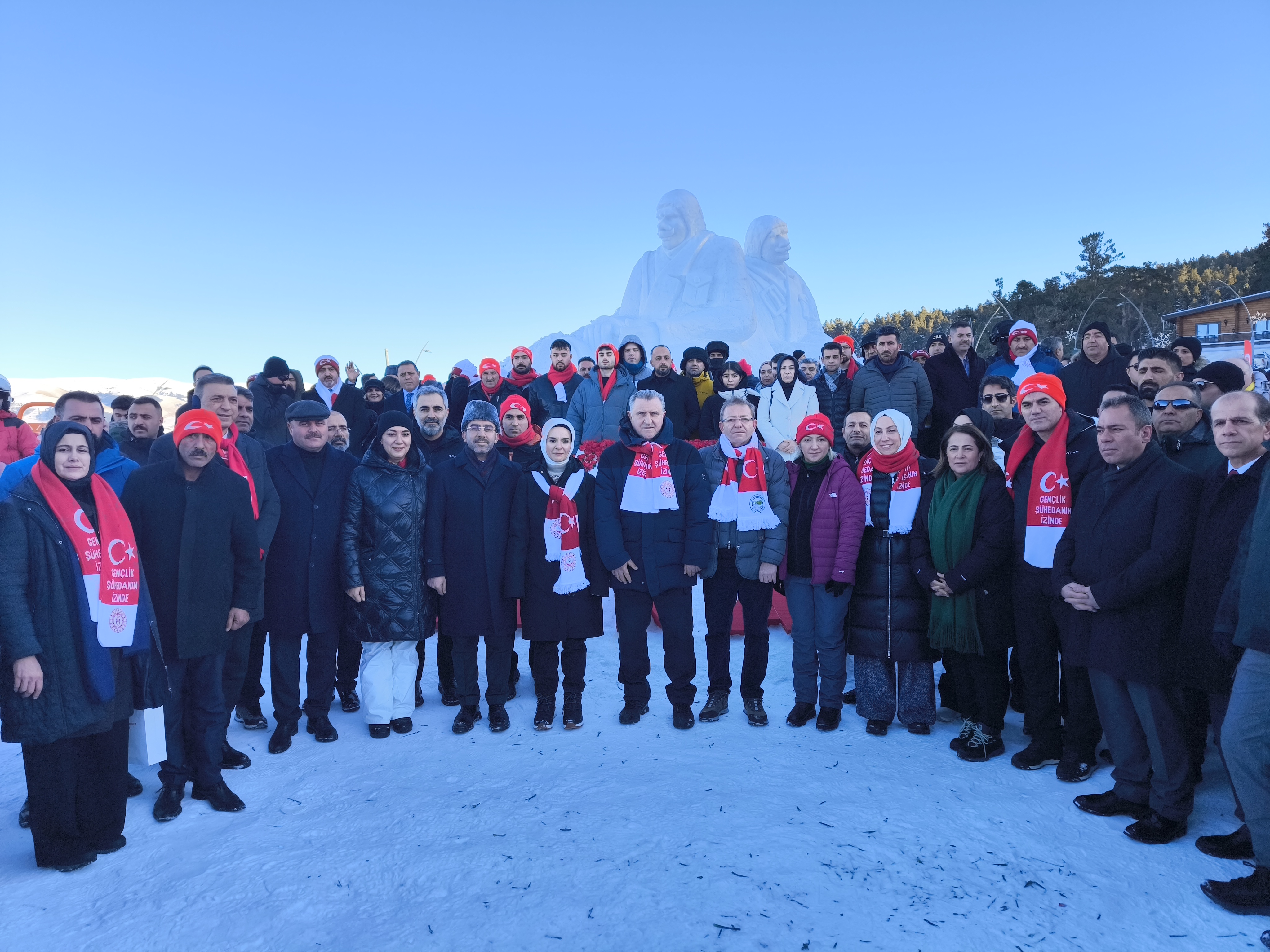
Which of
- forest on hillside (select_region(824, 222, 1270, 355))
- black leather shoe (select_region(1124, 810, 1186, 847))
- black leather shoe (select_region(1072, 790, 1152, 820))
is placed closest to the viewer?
black leather shoe (select_region(1124, 810, 1186, 847))

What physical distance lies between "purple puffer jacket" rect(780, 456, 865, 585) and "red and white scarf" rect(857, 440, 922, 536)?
0.21 ft

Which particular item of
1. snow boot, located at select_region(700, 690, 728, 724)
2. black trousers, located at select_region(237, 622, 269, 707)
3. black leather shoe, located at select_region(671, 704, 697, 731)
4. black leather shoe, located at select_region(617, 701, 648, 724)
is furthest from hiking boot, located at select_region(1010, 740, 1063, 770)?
black trousers, located at select_region(237, 622, 269, 707)

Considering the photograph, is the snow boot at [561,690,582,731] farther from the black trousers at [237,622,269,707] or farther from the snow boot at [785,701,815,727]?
the black trousers at [237,622,269,707]

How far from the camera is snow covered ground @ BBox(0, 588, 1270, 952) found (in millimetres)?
2584

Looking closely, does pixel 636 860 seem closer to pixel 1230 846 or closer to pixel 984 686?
pixel 984 686

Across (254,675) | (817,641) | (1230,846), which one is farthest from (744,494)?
(254,675)

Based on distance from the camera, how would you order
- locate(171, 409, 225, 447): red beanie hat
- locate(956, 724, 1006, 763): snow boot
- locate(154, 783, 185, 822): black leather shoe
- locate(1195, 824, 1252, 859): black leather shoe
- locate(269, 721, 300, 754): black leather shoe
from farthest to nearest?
locate(269, 721, 300, 754): black leather shoe, locate(956, 724, 1006, 763): snow boot, locate(171, 409, 225, 447): red beanie hat, locate(154, 783, 185, 822): black leather shoe, locate(1195, 824, 1252, 859): black leather shoe

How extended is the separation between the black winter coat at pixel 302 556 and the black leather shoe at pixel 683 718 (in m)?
2.17

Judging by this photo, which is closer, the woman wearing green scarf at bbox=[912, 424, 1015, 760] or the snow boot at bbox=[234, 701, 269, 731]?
the woman wearing green scarf at bbox=[912, 424, 1015, 760]

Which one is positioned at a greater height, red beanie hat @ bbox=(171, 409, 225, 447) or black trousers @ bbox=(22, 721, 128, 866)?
red beanie hat @ bbox=(171, 409, 225, 447)

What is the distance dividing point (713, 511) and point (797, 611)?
2.68 feet

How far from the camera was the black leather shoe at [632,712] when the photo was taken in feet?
14.8

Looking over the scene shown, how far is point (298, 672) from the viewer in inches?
172

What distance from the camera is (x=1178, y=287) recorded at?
3947cm
